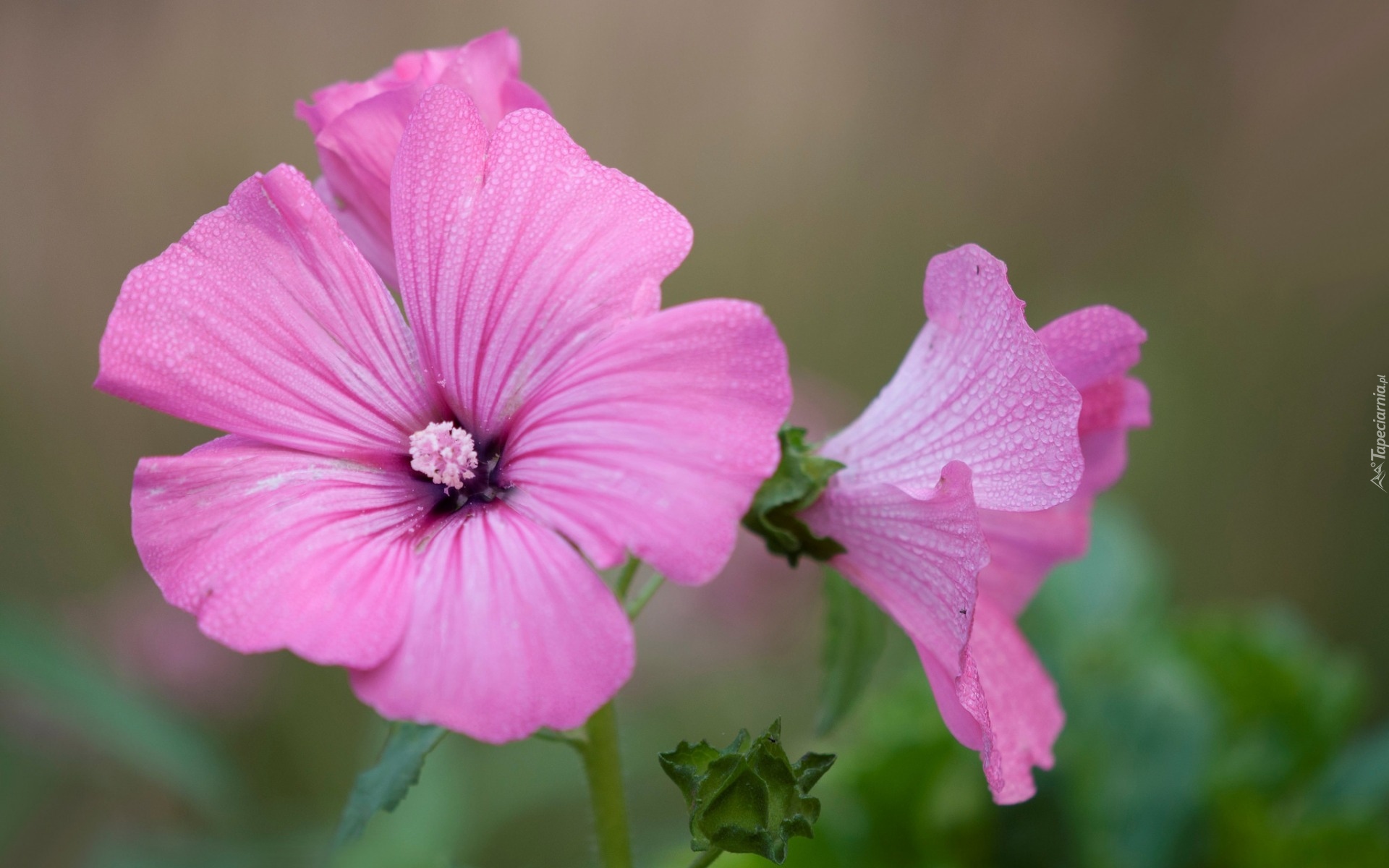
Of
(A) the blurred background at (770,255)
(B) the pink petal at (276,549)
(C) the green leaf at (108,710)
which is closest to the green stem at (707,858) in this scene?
(B) the pink petal at (276,549)

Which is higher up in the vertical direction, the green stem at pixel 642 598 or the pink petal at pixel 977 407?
the pink petal at pixel 977 407

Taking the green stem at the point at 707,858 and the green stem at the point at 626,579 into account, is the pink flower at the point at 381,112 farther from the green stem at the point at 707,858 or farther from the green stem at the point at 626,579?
the green stem at the point at 707,858

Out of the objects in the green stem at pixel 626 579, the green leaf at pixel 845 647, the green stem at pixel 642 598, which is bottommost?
the green leaf at pixel 845 647

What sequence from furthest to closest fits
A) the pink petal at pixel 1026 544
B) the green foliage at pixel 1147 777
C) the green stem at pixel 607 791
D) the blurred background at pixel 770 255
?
1. the blurred background at pixel 770 255
2. the green foliage at pixel 1147 777
3. the pink petal at pixel 1026 544
4. the green stem at pixel 607 791

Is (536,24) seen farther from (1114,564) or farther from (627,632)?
(627,632)

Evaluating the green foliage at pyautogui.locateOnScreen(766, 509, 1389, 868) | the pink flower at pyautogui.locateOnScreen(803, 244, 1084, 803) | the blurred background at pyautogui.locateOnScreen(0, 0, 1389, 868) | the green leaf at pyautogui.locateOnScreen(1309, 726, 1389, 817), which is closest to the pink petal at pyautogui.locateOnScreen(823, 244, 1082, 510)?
the pink flower at pyautogui.locateOnScreen(803, 244, 1084, 803)

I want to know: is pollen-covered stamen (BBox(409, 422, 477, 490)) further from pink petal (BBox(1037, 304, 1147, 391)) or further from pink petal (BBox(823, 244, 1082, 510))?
pink petal (BBox(1037, 304, 1147, 391))

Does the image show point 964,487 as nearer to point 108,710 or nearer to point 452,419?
point 452,419
